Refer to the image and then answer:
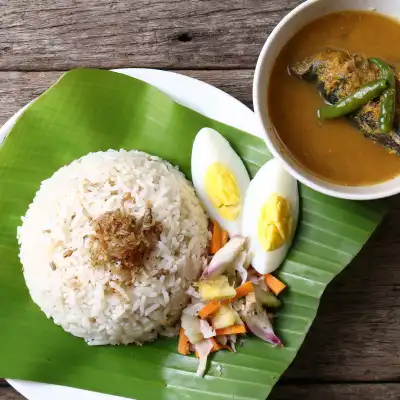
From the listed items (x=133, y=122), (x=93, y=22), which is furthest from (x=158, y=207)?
(x=93, y=22)

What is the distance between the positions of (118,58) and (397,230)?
132cm

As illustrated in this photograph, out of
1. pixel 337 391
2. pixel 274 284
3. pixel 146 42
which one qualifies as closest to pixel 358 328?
pixel 337 391

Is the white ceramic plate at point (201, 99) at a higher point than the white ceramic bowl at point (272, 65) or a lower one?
lower

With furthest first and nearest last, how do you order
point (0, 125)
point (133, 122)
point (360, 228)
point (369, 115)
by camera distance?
1. point (0, 125)
2. point (133, 122)
3. point (360, 228)
4. point (369, 115)

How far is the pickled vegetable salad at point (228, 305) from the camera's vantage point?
207 cm

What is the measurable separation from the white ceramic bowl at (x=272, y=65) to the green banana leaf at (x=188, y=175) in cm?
28

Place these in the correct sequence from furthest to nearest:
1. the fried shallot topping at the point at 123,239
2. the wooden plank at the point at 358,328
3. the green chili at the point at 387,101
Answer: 1. the wooden plank at the point at 358,328
2. the fried shallot topping at the point at 123,239
3. the green chili at the point at 387,101

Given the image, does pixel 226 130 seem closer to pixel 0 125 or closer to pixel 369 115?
pixel 369 115

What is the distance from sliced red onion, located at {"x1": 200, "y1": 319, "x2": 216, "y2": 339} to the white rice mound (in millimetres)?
124

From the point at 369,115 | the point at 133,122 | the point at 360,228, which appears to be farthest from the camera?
the point at 133,122

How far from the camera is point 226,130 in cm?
219

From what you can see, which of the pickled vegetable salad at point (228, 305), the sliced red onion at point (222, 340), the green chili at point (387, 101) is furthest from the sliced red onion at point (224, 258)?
the green chili at point (387, 101)

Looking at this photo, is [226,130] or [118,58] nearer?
[226,130]

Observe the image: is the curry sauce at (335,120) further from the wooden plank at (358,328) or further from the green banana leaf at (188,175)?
the wooden plank at (358,328)
